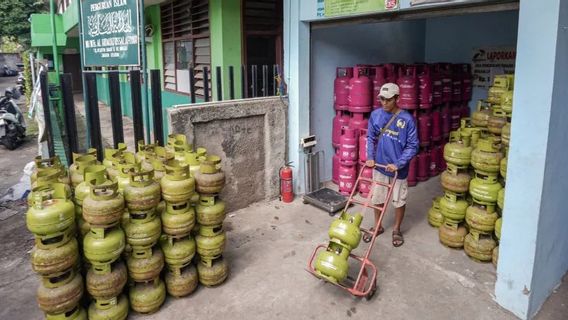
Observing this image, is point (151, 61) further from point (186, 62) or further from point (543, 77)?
point (543, 77)

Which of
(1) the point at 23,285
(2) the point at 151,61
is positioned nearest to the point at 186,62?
(2) the point at 151,61

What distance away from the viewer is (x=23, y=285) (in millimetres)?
4406

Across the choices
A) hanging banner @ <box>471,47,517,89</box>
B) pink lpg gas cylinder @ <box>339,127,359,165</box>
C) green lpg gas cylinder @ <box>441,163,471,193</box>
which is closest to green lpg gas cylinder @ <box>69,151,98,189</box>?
pink lpg gas cylinder @ <box>339,127,359,165</box>

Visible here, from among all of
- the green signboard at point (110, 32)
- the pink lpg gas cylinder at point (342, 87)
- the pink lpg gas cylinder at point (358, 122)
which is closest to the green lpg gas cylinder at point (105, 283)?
the green signboard at point (110, 32)

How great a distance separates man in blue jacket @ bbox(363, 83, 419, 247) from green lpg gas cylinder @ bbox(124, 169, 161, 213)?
240cm

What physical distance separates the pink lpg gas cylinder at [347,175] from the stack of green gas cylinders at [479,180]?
5.54 ft

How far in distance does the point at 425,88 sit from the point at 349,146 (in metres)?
1.70

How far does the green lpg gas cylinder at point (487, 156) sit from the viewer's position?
4625 mm

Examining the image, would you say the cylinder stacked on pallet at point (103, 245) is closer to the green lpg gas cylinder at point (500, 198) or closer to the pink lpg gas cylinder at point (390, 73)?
the green lpg gas cylinder at point (500, 198)

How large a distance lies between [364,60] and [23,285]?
6263mm

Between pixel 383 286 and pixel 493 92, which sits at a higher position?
pixel 493 92

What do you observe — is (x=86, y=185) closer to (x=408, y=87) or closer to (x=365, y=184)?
(x=365, y=184)

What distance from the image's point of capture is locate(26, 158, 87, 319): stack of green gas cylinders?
3258 millimetres

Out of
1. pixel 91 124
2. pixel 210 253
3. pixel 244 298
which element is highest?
pixel 91 124
